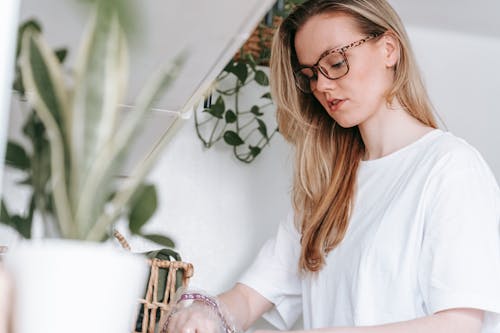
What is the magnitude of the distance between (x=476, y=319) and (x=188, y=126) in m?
0.84

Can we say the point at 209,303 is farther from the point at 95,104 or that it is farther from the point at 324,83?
the point at 95,104

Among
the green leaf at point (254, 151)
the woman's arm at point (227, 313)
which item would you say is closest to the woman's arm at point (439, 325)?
the woman's arm at point (227, 313)

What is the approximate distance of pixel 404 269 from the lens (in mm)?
1609

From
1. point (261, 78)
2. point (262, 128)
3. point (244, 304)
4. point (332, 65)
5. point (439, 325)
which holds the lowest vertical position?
point (244, 304)

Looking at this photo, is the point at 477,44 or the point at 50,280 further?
the point at 477,44

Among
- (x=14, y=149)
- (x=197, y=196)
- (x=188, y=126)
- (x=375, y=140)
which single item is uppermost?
(x=14, y=149)

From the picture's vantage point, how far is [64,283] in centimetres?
50

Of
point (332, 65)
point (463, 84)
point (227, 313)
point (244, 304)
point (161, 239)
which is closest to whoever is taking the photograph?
point (161, 239)

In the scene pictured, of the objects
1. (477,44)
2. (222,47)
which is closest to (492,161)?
(477,44)

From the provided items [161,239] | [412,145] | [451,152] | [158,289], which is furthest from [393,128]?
[161,239]

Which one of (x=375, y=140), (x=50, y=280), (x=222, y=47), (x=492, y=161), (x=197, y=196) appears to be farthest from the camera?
(x=492, y=161)

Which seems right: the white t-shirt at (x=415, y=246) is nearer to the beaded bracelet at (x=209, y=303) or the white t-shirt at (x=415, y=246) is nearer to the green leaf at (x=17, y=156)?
the beaded bracelet at (x=209, y=303)

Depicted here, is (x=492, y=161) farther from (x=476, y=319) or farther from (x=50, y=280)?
(x=50, y=280)

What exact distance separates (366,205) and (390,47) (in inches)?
13.0
